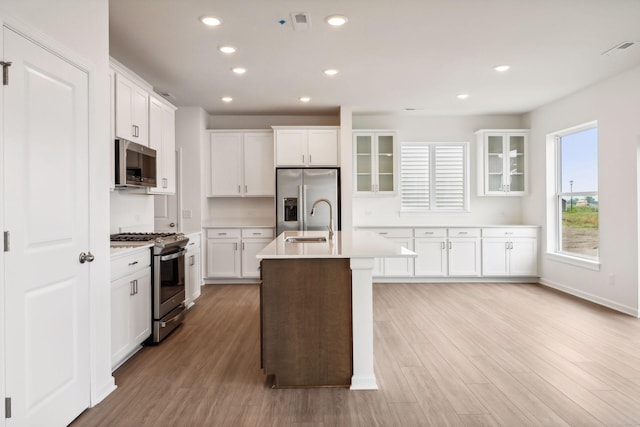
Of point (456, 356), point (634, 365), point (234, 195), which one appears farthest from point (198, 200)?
point (634, 365)

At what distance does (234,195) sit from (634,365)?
5.07 metres

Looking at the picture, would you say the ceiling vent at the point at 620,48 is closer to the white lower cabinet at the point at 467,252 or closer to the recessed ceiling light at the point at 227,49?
the white lower cabinet at the point at 467,252

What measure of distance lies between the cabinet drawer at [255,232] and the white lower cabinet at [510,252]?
3246 millimetres

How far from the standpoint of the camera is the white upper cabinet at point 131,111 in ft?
11.0

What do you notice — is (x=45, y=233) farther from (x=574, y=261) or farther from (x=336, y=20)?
(x=574, y=261)

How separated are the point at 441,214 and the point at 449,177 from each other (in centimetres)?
62

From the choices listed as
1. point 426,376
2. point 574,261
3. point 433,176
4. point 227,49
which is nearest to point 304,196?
point 433,176

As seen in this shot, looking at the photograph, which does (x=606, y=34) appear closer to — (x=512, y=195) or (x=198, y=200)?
(x=512, y=195)

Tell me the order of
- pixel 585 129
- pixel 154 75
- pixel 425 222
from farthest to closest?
A: pixel 425 222 → pixel 585 129 → pixel 154 75

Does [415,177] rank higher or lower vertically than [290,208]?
higher

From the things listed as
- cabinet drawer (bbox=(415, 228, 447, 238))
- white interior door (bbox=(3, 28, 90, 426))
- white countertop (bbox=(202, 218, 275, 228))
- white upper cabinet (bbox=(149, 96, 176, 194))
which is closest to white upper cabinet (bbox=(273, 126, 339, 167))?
white countertop (bbox=(202, 218, 275, 228))

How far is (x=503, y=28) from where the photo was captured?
3.30 m

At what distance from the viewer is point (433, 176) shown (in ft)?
21.6

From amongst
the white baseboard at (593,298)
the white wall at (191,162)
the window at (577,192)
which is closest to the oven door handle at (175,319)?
the white wall at (191,162)
